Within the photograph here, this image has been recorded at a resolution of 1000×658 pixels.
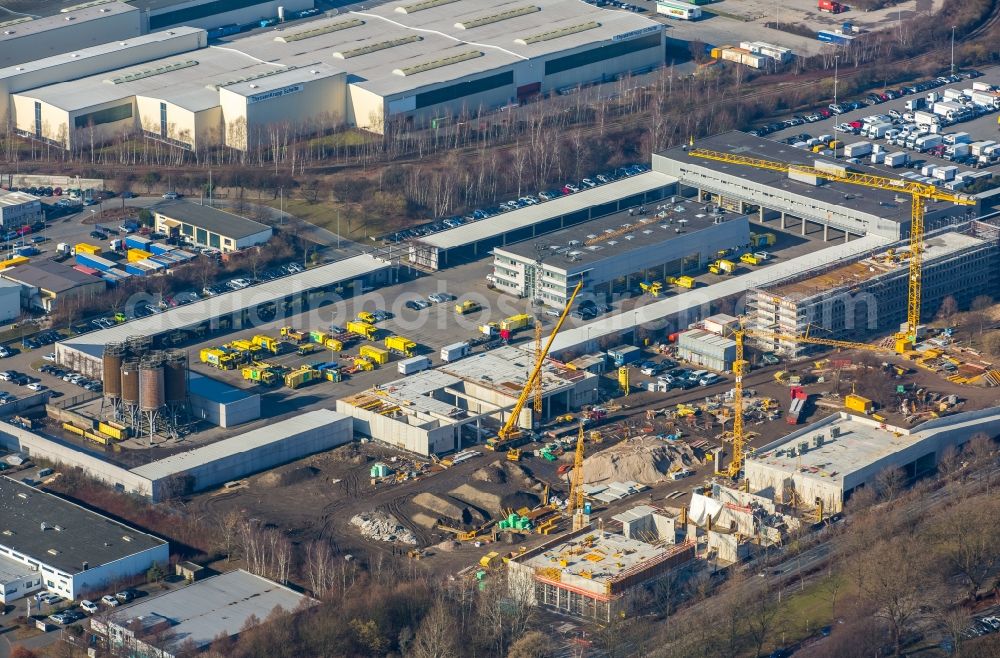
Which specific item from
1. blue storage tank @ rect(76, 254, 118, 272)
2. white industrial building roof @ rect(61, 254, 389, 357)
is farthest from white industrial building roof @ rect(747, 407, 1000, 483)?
blue storage tank @ rect(76, 254, 118, 272)

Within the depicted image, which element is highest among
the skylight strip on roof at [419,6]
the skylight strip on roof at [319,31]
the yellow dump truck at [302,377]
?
the skylight strip on roof at [419,6]

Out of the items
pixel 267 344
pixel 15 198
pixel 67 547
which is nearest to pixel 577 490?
pixel 67 547

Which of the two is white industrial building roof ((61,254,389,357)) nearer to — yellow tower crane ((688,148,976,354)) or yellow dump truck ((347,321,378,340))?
yellow dump truck ((347,321,378,340))

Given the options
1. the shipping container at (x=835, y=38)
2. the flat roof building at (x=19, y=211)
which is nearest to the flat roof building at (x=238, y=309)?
the flat roof building at (x=19, y=211)

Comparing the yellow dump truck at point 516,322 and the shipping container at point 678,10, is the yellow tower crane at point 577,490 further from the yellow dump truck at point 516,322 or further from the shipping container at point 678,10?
the shipping container at point 678,10

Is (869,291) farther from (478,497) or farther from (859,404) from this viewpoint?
(478,497)

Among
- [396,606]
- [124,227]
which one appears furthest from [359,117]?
[396,606]
